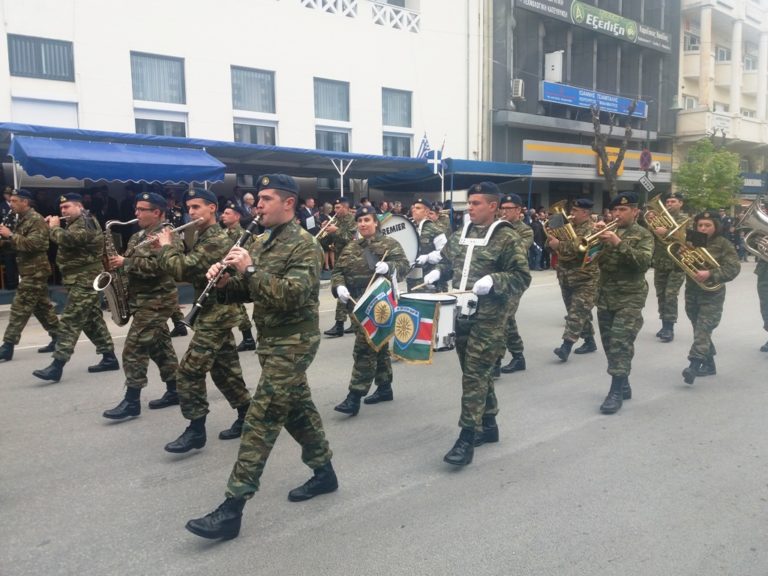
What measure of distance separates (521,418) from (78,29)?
46.3 feet

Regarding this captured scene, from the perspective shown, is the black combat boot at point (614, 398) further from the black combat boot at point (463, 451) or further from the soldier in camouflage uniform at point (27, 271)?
the soldier in camouflage uniform at point (27, 271)

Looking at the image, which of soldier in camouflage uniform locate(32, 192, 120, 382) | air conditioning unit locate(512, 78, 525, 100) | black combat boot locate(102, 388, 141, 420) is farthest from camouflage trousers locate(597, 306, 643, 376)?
air conditioning unit locate(512, 78, 525, 100)

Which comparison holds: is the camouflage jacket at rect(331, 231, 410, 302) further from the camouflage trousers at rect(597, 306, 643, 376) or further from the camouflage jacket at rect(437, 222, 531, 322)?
the camouflage trousers at rect(597, 306, 643, 376)

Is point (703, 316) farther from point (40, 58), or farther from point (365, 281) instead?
point (40, 58)

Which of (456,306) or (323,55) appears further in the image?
(323,55)

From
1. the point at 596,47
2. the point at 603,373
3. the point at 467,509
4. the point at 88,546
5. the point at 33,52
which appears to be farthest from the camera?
the point at 596,47

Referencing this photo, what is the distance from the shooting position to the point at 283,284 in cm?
351

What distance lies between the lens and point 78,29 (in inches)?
591

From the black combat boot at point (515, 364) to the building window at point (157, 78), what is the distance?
1272 centimetres

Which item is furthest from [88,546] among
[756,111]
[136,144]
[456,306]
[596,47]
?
[756,111]

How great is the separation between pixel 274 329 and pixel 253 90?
1596 centimetres

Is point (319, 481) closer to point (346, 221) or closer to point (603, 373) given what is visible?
point (603, 373)

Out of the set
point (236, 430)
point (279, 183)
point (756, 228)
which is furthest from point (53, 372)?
point (756, 228)

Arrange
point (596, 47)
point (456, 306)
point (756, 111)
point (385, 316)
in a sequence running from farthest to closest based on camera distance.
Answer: point (756, 111) < point (596, 47) < point (385, 316) < point (456, 306)
